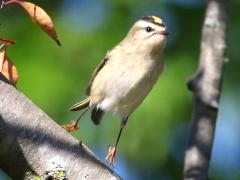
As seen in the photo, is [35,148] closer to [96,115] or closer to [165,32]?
[165,32]

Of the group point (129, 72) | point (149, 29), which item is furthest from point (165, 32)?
point (129, 72)

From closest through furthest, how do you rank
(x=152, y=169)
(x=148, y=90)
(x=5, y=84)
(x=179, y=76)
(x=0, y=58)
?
(x=5, y=84), (x=0, y=58), (x=148, y=90), (x=179, y=76), (x=152, y=169)

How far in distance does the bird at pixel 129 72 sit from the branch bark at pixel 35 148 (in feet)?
5.19

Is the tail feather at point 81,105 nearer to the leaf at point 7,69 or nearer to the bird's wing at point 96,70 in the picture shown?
the bird's wing at point 96,70

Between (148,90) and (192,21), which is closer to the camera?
(148,90)

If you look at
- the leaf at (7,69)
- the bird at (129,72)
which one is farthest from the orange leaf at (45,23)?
the bird at (129,72)

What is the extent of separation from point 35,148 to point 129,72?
1.89 meters

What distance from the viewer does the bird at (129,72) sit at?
406 cm

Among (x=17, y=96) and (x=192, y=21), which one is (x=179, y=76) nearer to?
(x=192, y=21)

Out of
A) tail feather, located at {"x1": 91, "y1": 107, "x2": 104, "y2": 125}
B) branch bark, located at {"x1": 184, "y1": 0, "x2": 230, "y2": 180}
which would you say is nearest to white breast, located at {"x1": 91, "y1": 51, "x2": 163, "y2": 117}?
tail feather, located at {"x1": 91, "y1": 107, "x2": 104, "y2": 125}

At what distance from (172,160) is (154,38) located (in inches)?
40.3

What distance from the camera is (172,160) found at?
15.4ft

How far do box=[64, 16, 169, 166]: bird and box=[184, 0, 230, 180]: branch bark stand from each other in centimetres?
132

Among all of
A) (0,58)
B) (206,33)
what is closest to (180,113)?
(206,33)
